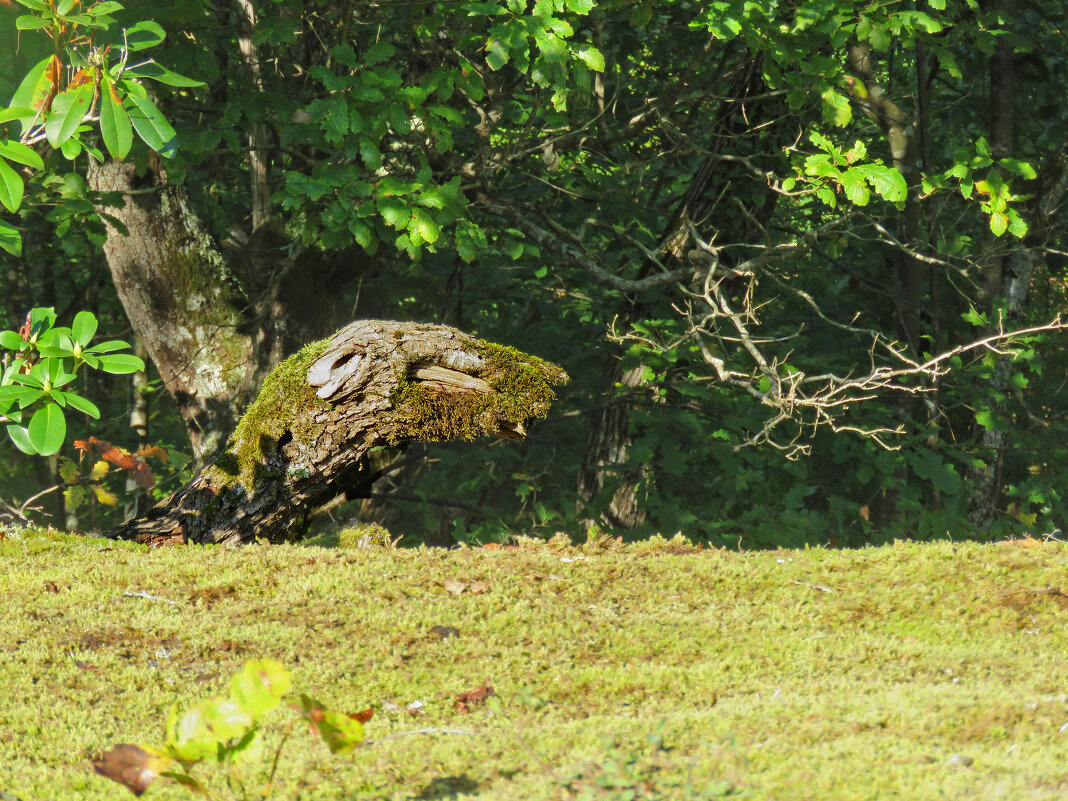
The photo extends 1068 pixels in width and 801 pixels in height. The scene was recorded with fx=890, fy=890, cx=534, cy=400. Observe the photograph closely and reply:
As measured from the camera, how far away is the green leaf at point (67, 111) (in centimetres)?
295

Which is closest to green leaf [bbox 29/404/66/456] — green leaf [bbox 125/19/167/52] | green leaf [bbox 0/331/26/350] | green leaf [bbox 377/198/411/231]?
green leaf [bbox 0/331/26/350]

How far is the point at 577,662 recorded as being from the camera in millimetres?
3012

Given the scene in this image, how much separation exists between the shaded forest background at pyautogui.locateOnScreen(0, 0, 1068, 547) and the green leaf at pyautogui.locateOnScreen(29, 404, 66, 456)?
1.74 metres

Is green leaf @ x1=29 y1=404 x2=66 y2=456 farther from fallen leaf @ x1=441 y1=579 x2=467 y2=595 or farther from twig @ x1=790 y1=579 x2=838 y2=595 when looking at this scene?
twig @ x1=790 y1=579 x2=838 y2=595

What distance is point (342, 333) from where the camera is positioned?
4.18 meters

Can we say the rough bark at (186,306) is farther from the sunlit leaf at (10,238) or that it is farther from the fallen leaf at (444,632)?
the fallen leaf at (444,632)

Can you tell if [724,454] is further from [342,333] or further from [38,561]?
[38,561]

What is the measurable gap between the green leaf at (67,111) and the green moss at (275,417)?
1504 mm

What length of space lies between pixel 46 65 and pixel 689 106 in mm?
6043

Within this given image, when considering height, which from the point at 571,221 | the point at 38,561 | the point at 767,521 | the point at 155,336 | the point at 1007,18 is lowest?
the point at 767,521

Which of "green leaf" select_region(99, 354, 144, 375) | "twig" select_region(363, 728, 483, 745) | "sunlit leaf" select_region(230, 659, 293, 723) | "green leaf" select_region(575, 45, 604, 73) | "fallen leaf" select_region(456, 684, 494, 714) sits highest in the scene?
"green leaf" select_region(575, 45, 604, 73)

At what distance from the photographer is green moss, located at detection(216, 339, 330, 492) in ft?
13.8

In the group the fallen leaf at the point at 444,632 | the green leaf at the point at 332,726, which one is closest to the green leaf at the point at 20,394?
the fallen leaf at the point at 444,632

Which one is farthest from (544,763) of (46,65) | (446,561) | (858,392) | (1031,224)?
(1031,224)
